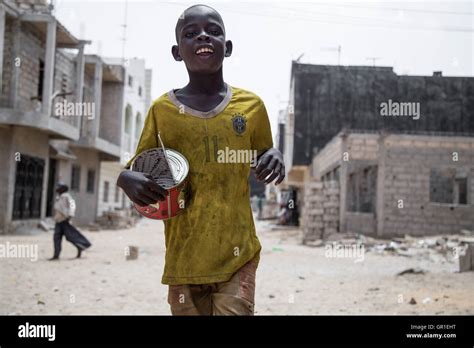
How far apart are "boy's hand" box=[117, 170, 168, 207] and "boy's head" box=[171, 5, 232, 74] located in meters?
0.53

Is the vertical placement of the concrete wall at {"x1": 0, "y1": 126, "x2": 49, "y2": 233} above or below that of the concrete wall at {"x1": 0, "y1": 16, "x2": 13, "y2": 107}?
below

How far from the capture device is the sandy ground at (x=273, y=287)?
554cm

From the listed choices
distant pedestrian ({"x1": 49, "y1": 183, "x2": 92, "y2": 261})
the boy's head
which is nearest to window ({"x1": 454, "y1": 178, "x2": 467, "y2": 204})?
distant pedestrian ({"x1": 49, "y1": 183, "x2": 92, "y2": 261})

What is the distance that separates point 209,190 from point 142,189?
28 cm

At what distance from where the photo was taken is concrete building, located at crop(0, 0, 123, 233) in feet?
47.5

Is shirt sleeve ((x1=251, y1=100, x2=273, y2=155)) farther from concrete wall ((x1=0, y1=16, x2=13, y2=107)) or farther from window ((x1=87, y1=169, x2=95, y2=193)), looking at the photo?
window ((x1=87, y1=169, x2=95, y2=193))

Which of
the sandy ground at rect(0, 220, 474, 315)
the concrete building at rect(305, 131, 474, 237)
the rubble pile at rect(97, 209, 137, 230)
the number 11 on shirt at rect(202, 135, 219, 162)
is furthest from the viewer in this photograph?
the rubble pile at rect(97, 209, 137, 230)

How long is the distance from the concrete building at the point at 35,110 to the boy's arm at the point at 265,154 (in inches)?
503

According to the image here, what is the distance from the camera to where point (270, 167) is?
6.87ft

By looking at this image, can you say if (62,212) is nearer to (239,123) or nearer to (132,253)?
(132,253)

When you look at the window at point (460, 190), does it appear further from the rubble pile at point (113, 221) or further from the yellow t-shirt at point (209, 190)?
the yellow t-shirt at point (209, 190)
